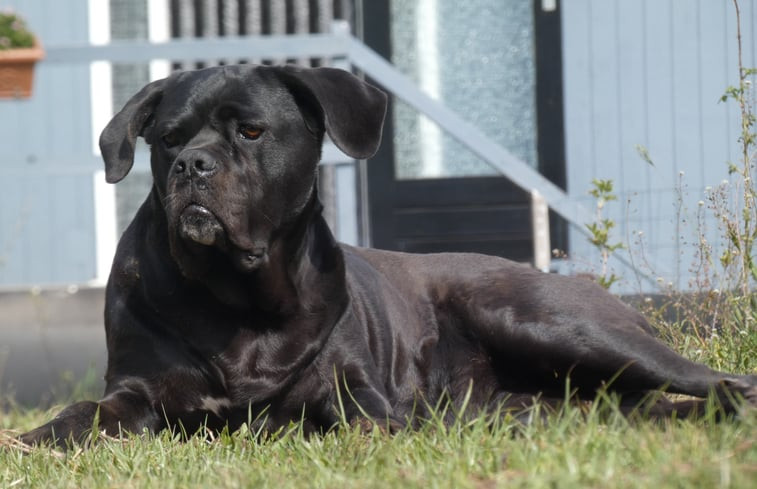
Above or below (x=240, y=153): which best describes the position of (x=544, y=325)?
below

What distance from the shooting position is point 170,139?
3441mm

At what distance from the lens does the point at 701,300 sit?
4.50 metres

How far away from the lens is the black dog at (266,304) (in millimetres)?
3273

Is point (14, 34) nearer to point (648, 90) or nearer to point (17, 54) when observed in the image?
point (17, 54)

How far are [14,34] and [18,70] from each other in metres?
0.23

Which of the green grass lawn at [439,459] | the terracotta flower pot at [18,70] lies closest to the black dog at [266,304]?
the green grass lawn at [439,459]

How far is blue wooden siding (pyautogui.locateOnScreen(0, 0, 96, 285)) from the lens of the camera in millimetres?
8898

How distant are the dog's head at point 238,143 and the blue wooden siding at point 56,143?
552 cm

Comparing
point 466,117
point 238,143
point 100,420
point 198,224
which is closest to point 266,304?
point 198,224

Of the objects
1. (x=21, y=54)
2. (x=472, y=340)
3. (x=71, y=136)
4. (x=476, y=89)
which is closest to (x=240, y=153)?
(x=472, y=340)

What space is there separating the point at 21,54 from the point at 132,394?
433cm

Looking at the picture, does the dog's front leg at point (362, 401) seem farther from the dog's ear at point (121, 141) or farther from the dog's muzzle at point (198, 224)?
the dog's ear at point (121, 141)

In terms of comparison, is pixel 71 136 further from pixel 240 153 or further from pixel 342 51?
pixel 240 153

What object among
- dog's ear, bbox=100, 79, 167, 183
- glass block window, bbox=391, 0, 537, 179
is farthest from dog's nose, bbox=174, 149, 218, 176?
glass block window, bbox=391, 0, 537, 179
